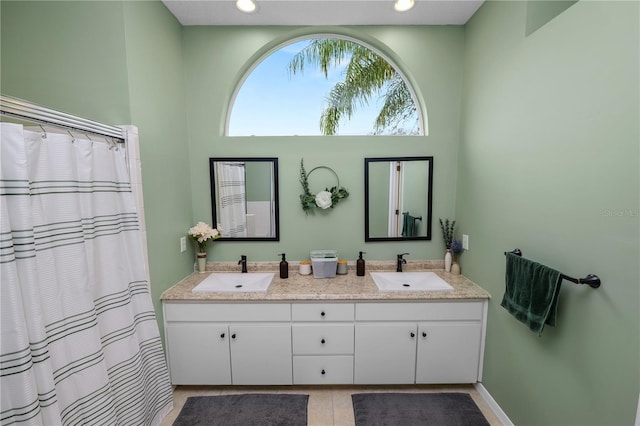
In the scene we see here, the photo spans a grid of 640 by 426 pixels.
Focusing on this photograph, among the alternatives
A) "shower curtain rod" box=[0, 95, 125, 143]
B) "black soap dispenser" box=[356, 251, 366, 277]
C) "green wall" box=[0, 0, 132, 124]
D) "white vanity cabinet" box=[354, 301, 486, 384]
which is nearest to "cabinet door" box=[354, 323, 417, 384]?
Answer: "white vanity cabinet" box=[354, 301, 486, 384]

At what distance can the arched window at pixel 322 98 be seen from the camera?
221 cm

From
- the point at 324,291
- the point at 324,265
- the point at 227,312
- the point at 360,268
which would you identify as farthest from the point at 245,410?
the point at 360,268

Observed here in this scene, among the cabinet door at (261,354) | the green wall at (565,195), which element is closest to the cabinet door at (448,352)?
the green wall at (565,195)

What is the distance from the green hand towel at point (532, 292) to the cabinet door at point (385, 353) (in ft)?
2.13

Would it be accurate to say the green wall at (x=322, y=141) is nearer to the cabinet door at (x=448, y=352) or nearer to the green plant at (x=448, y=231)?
the green plant at (x=448, y=231)

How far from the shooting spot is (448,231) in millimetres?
2203

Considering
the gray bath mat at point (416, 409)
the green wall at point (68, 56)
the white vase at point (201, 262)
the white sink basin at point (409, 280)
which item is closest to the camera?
the green wall at point (68, 56)

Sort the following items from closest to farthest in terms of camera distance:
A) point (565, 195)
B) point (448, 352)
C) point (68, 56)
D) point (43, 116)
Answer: point (43, 116) → point (565, 195) → point (68, 56) → point (448, 352)

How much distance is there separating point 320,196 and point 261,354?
1.27 m

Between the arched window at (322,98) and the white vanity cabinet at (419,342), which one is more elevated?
the arched window at (322,98)

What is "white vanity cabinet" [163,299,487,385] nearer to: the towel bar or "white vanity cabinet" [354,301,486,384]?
"white vanity cabinet" [354,301,486,384]

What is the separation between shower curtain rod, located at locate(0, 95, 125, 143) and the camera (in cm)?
84

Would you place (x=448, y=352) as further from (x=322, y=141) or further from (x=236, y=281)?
(x=322, y=141)

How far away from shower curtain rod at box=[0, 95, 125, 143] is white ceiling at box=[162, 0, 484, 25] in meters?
1.20
